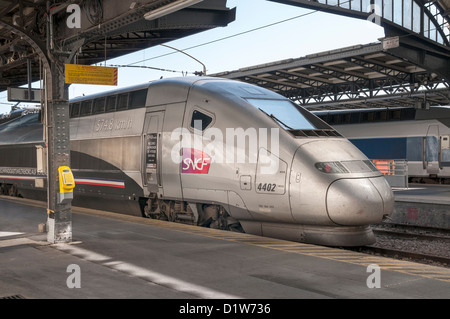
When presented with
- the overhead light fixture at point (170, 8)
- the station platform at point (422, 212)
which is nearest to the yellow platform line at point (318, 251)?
the overhead light fixture at point (170, 8)

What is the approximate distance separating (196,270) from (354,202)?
10.2ft

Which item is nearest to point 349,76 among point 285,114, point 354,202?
point 285,114

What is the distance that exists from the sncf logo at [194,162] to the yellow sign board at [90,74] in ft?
6.78

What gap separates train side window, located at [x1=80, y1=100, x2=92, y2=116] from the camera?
1359cm

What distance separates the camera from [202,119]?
9.80 m

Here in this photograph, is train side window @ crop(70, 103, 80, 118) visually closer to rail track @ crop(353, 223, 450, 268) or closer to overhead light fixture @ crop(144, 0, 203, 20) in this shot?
overhead light fixture @ crop(144, 0, 203, 20)

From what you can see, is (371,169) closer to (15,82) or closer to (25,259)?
(25,259)

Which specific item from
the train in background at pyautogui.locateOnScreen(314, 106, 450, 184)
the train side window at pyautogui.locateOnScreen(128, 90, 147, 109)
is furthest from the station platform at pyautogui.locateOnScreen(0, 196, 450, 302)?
the train in background at pyautogui.locateOnScreen(314, 106, 450, 184)

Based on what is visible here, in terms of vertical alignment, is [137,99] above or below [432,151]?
above

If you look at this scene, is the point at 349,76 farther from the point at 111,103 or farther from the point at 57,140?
the point at 57,140

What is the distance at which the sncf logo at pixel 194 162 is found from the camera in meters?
9.55

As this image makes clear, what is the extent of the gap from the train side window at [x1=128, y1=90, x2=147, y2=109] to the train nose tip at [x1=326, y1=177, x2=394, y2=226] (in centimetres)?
541

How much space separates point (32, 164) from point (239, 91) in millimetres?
10096
